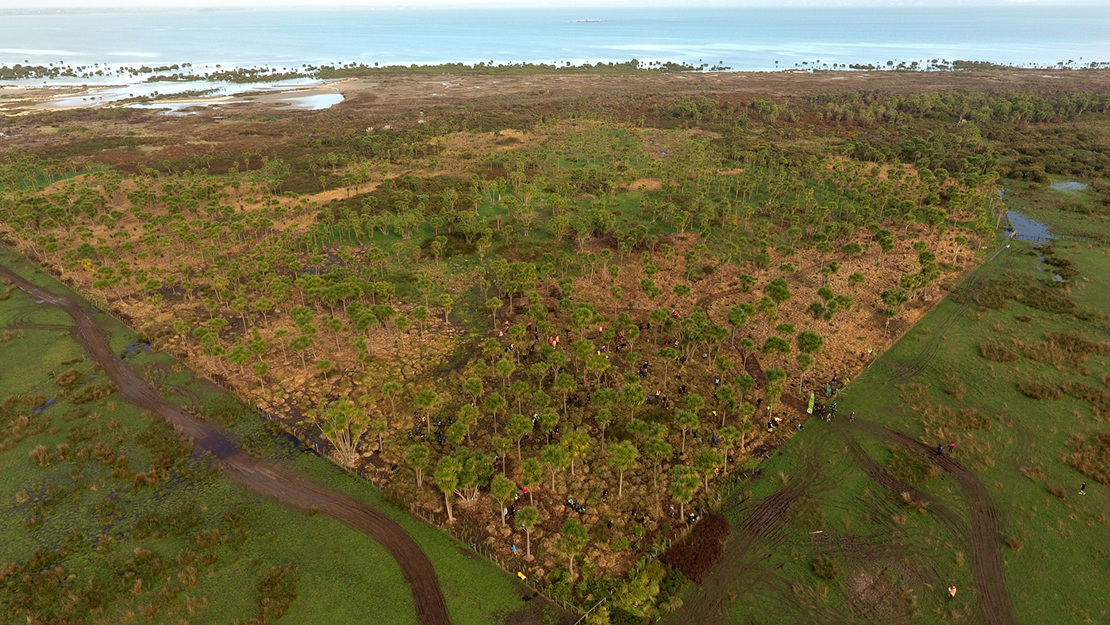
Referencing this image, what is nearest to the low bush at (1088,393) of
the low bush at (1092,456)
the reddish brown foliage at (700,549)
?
the low bush at (1092,456)

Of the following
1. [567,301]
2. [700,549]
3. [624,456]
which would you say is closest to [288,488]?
[624,456]

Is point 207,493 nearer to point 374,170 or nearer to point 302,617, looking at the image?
point 302,617

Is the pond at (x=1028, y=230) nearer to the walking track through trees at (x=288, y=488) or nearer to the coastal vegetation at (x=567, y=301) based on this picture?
the coastal vegetation at (x=567, y=301)

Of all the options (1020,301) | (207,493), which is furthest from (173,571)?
(1020,301)

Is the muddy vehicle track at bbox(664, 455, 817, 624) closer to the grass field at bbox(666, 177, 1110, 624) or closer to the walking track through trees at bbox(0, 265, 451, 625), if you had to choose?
the grass field at bbox(666, 177, 1110, 624)

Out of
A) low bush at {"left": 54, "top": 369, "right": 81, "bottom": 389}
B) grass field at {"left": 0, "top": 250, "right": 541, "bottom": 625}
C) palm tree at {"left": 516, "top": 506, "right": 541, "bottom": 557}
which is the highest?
low bush at {"left": 54, "top": 369, "right": 81, "bottom": 389}

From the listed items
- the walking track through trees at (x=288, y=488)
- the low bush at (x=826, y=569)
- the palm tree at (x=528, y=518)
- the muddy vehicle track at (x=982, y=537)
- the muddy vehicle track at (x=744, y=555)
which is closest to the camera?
the muddy vehicle track at (x=982, y=537)

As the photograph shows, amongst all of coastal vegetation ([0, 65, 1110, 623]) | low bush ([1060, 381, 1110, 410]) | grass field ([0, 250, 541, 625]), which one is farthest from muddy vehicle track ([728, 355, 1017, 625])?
grass field ([0, 250, 541, 625])
